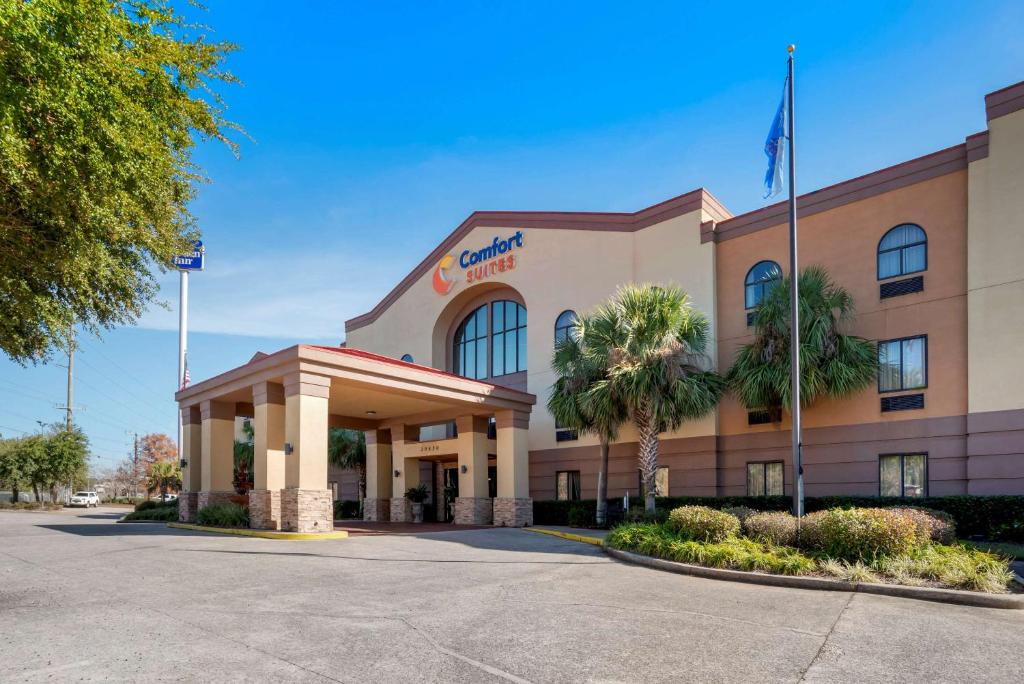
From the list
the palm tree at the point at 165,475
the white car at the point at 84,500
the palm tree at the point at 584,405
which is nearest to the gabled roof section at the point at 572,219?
the palm tree at the point at 584,405

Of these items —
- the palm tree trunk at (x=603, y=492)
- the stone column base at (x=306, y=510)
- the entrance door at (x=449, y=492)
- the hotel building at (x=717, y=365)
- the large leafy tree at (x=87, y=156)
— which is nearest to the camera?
the large leafy tree at (x=87, y=156)

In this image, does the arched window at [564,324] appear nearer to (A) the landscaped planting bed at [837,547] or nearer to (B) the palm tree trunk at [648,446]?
(B) the palm tree trunk at [648,446]

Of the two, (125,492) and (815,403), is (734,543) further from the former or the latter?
(125,492)

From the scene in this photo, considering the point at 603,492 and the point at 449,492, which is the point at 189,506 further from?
the point at 603,492

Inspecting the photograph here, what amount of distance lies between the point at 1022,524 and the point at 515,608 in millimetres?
14084

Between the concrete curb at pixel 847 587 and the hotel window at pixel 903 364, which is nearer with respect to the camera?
the concrete curb at pixel 847 587

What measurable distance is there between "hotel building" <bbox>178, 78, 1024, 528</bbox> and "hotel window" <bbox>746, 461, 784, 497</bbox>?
45mm

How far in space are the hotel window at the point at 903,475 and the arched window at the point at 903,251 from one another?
5.12 metres

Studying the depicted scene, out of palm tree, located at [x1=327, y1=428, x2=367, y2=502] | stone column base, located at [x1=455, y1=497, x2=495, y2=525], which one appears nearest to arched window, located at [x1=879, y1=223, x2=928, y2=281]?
stone column base, located at [x1=455, y1=497, x2=495, y2=525]

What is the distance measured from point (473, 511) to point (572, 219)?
38.8 feet

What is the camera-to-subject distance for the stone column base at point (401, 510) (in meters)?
28.7

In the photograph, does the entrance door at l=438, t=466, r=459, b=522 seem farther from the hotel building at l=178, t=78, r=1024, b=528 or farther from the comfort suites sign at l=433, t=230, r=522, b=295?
the comfort suites sign at l=433, t=230, r=522, b=295

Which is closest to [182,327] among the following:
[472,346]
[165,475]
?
[165,475]

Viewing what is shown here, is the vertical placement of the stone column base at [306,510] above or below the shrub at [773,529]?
below
